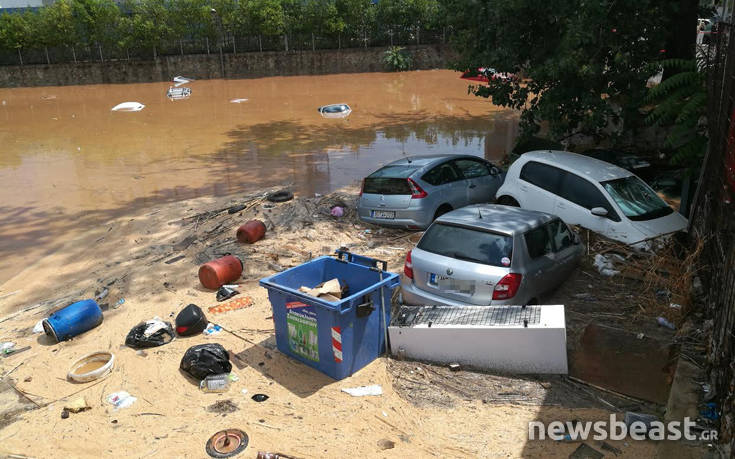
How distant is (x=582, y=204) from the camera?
9711 mm

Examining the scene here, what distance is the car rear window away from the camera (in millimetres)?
7074

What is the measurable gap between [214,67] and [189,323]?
40758 millimetres

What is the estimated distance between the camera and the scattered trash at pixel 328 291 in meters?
6.47

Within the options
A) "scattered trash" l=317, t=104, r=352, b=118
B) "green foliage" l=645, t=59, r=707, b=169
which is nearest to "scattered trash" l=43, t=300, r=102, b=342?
"green foliage" l=645, t=59, r=707, b=169

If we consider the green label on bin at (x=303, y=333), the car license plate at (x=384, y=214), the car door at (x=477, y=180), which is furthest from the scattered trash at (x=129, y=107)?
the green label on bin at (x=303, y=333)

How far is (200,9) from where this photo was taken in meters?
45.7

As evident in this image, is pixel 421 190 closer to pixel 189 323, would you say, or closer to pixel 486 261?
pixel 486 261

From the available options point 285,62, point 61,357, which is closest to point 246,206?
point 61,357

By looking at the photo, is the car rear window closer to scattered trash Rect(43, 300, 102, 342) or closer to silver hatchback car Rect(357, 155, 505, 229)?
silver hatchback car Rect(357, 155, 505, 229)

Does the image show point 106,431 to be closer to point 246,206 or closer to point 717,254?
point 717,254

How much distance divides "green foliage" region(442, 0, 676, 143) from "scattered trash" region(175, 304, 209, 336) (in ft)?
29.9

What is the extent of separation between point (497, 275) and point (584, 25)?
7564mm

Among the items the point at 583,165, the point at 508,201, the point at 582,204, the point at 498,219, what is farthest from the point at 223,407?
the point at 583,165

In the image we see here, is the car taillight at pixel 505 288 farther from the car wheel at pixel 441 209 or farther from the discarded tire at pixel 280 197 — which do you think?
the discarded tire at pixel 280 197
